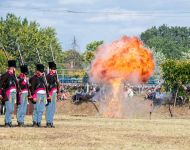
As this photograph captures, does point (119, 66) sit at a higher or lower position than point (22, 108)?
higher

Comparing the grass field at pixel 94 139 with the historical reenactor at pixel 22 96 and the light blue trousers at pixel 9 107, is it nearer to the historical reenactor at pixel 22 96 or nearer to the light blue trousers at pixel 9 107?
the light blue trousers at pixel 9 107

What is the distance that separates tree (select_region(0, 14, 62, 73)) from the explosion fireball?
186 feet

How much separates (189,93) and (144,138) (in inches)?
1145

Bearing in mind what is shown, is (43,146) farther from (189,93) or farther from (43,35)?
(43,35)

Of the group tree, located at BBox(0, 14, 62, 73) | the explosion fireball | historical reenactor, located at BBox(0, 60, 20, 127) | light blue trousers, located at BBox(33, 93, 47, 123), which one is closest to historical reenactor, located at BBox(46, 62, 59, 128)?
light blue trousers, located at BBox(33, 93, 47, 123)

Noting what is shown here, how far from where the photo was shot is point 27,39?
319 feet

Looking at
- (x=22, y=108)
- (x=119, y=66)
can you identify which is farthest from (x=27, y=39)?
(x=22, y=108)

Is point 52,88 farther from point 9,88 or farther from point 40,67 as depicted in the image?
point 9,88

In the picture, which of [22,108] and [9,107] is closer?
[9,107]

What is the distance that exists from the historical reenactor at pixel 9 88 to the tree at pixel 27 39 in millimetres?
67352

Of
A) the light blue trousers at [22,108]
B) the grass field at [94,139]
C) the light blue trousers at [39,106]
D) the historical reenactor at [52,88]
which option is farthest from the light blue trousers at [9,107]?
the grass field at [94,139]

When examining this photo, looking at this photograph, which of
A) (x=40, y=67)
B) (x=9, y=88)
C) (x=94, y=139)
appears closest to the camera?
(x=94, y=139)

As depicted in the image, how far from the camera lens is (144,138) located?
1781cm

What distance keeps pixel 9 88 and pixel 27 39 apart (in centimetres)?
7601
